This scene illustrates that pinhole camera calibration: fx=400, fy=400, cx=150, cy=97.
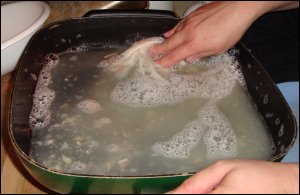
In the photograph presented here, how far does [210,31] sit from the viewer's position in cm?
78

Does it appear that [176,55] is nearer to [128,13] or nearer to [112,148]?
[128,13]

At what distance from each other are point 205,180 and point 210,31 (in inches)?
14.9

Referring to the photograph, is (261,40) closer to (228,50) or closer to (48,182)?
(228,50)

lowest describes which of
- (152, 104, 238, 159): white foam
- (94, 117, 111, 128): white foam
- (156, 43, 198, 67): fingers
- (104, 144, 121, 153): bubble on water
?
(104, 144, 121, 153): bubble on water

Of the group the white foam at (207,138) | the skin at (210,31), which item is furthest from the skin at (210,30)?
the white foam at (207,138)

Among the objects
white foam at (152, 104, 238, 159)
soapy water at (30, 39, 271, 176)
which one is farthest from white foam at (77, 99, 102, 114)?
white foam at (152, 104, 238, 159)

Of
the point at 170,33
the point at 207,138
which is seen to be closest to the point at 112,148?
the point at 207,138

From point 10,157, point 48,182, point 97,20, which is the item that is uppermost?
point 97,20

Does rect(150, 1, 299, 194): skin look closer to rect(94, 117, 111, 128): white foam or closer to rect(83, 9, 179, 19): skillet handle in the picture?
rect(83, 9, 179, 19): skillet handle

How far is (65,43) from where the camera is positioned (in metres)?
0.81

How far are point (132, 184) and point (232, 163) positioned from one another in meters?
0.14

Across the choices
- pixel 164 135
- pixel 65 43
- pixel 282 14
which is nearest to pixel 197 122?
pixel 164 135

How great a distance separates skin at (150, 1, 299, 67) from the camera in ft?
2.53

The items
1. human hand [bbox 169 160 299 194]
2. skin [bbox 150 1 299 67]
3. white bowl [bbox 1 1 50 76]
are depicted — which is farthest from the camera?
white bowl [bbox 1 1 50 76]
